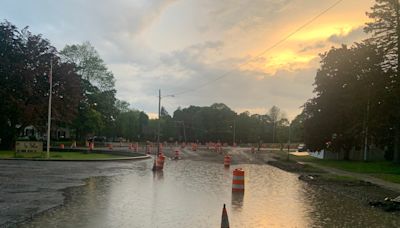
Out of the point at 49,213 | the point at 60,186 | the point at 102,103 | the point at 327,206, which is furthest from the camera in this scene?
the point at 102,103

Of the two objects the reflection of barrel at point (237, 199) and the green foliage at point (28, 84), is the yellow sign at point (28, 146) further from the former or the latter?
the reflection of barrel at point (237, 199)

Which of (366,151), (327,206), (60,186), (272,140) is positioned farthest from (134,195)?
(272,140)

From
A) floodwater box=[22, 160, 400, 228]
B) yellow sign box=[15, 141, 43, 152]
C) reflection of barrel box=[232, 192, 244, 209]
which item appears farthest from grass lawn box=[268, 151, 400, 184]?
yellow sign box=[15, 141, 43, 152]

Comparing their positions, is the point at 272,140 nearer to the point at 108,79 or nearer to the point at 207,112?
the point at 207,112

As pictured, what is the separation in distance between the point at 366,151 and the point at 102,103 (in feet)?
173

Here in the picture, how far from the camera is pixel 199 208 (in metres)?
13.9

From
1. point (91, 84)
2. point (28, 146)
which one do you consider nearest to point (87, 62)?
point (91, 84)

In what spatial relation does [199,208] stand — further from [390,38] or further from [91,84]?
[91,84]

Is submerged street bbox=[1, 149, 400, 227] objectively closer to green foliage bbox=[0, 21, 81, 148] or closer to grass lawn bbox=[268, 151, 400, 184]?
grass lawn bbox=[268, 151, 400, 184]

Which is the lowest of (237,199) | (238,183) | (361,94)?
(237,199)

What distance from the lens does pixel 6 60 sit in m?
56.7

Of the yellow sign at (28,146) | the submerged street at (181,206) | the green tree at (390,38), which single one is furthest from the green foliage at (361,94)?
the yellow sign at (28,146)

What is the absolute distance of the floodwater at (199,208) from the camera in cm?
1154

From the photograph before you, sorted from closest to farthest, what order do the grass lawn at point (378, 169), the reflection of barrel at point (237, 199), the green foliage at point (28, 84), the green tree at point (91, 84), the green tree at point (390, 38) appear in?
the reflection of barrel at point (237, 199), the grass lawn at point (378, 169), the green tree at point (390, 38), the green foliage at point (28, 84), the green tree at point (91, 84)
